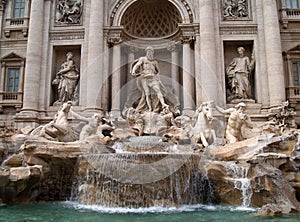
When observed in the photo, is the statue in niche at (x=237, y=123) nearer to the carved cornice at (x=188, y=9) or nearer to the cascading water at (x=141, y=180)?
the cascading water at (x=141, y=180)

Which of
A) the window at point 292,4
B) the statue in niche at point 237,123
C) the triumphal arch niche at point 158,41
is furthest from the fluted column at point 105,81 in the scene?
the window at point 292,4

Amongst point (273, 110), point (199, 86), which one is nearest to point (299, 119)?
point (273, 110)

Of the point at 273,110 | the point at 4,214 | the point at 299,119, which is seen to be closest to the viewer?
the point at 4,214

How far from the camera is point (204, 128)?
47.3ft

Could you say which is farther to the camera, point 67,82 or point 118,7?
point 118,7

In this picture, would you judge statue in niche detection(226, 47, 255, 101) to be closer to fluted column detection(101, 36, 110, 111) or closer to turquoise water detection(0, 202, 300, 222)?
fluted column detection(101, 36, 110, 111)

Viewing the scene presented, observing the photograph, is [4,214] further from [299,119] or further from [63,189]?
[299,119]

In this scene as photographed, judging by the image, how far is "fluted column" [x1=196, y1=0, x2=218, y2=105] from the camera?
58.2 feet

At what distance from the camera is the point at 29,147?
37.5 feet

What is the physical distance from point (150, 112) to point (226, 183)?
748 cm

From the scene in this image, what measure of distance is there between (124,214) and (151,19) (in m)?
15.1

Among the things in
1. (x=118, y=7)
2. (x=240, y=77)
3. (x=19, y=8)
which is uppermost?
(x=19, y=8)

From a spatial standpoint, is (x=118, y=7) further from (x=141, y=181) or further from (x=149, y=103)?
(x=141, y=181)

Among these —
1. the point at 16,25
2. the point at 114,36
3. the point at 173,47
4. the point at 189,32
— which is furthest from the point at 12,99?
the point at 189,32
